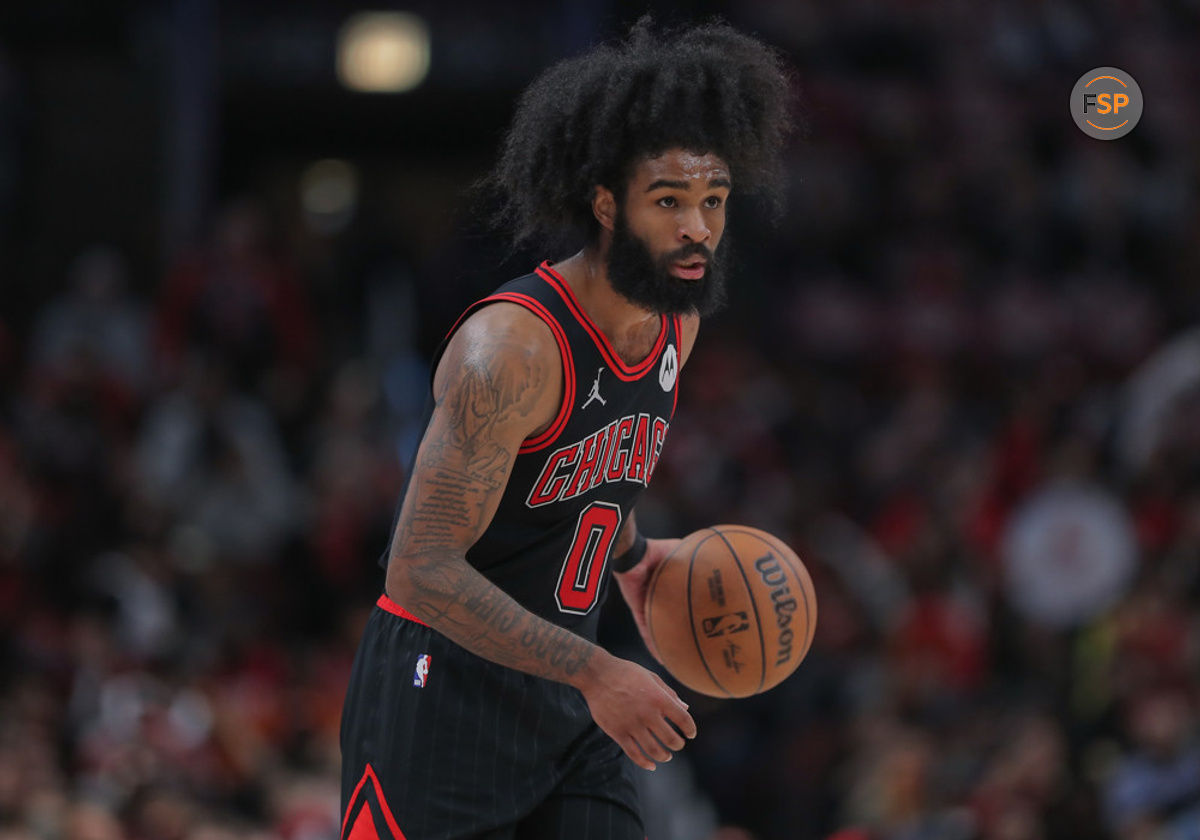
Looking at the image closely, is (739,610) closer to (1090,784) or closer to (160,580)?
(1090,784)

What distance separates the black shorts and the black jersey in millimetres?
240

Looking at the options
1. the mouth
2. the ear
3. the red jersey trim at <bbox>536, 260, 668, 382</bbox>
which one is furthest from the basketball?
the ear

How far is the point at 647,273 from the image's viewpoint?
4.16 m

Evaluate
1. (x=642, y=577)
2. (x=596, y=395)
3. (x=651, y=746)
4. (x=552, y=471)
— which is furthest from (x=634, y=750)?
(x=642, y=577)

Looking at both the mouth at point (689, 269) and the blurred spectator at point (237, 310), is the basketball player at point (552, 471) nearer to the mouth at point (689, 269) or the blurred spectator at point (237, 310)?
the mouth at point (689, 269)

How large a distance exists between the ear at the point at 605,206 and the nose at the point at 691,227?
20 centimetres

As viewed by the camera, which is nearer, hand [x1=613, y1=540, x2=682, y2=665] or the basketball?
the basketball

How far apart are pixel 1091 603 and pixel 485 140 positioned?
313 inches

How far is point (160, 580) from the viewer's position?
33.8ft

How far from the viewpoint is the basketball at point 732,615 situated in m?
4.59

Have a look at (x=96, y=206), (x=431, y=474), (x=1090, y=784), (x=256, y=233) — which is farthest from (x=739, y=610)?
(x=96, y=206)

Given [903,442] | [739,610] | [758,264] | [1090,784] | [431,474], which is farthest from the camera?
[758,264]

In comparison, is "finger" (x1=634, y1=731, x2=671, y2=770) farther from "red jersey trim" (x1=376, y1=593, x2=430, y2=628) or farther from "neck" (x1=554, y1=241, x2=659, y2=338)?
"neck" (x1=554, y1=241, x2=659, y2=338)

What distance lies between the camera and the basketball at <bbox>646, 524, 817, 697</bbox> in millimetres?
4590
